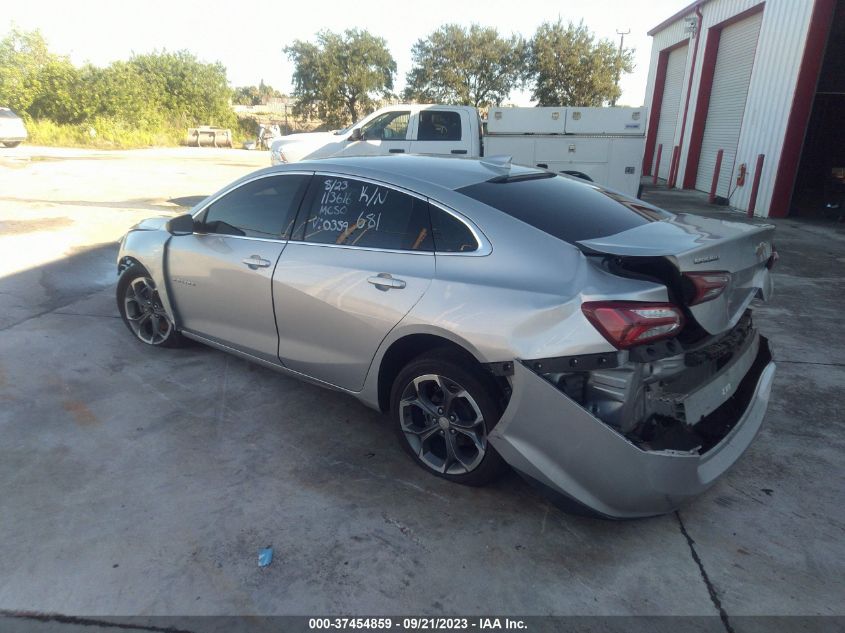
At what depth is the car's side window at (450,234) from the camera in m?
2.85

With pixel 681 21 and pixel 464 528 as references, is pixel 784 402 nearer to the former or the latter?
pixel 464 528

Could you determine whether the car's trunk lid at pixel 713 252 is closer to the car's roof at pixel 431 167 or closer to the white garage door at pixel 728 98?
the car's roof at pixel 431 167

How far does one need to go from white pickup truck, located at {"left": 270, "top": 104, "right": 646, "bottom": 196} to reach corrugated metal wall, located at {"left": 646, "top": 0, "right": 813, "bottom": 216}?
397 centimetres

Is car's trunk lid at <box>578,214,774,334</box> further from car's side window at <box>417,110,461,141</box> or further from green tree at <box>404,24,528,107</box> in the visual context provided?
green tree at <box>404,24,528,107</box>

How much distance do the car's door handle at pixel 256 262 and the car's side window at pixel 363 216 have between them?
28 centimetres

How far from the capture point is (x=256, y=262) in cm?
364

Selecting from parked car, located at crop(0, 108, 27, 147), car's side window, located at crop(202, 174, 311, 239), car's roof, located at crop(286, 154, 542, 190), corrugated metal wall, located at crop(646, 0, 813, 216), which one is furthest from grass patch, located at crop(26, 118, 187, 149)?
car's roof, located at crop(286, 154, 542, 190)

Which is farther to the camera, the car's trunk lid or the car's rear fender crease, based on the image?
the car's rear fender crease

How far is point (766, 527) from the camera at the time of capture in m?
2.75

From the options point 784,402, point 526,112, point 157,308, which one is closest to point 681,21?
point 526,112

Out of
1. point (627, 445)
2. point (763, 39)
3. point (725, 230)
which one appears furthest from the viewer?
point (763, 39)

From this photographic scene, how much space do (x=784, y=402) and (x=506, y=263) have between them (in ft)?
8.58

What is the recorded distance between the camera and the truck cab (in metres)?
10.8

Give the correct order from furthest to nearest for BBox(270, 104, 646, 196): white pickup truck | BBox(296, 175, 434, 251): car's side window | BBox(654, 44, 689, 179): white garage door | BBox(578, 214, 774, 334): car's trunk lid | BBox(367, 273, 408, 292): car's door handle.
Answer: BBox(654, 44, 689, 179): white garage door, BBox(270, 104, 646, 196): white pickup truck, BBox(296, 175, 434, 251): car's side window, BBox(367, 273, 408, 292): car's door handle, BBox(578, 214, 774, 334): car's trunk lid
